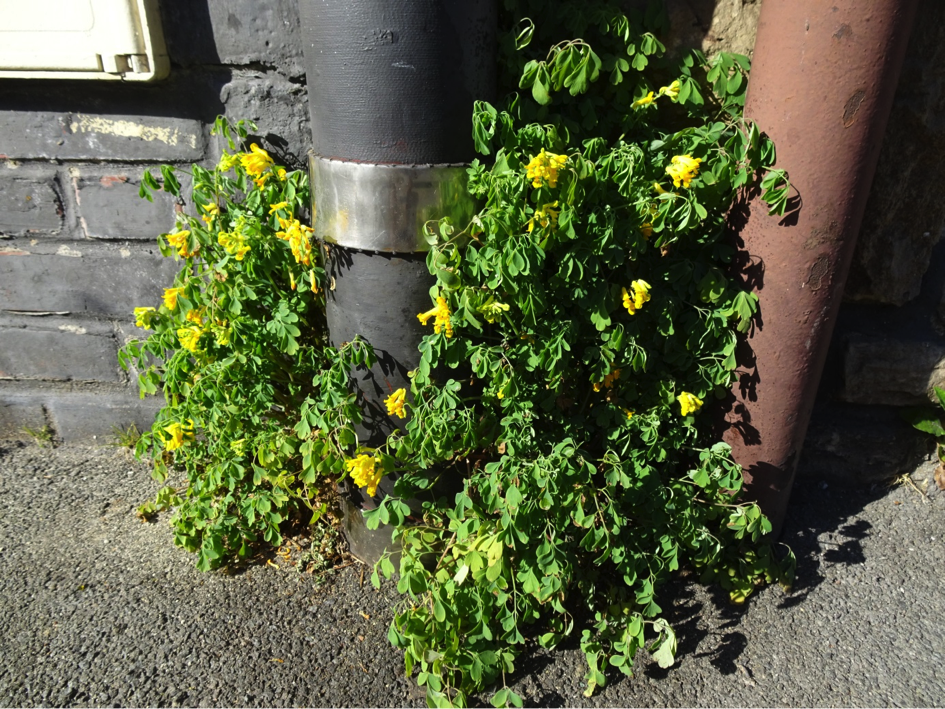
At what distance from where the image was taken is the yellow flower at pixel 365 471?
1.80 meters

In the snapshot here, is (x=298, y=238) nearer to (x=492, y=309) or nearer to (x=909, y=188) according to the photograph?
(x=492, y=309)

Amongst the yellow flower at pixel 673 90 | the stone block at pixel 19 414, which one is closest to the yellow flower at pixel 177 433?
the stone block at pixel 19 414

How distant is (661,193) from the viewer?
6.01 ft

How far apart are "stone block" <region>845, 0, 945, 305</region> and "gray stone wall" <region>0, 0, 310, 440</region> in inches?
72.7

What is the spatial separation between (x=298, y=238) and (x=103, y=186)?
1.08 meters

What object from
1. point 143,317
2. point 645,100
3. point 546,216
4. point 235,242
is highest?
point 645,100

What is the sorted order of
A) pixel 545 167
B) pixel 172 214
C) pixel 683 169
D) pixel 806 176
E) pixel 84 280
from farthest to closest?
1. pixel 84 280
2. pixel 172 214
3. pixel 806 176
4. pixel 683 169
5. pixel 545 167

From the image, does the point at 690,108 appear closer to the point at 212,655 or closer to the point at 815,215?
the point at 815,215

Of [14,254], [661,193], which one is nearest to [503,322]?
[661,193]

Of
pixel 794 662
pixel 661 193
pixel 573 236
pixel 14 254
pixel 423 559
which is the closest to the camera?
pixel 573 236

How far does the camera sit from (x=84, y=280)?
2688 mm

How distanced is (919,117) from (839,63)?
58 centimetres

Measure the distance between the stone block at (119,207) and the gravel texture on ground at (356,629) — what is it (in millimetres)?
1065

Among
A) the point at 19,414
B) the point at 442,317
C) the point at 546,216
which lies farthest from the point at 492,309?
the point at 19,414
